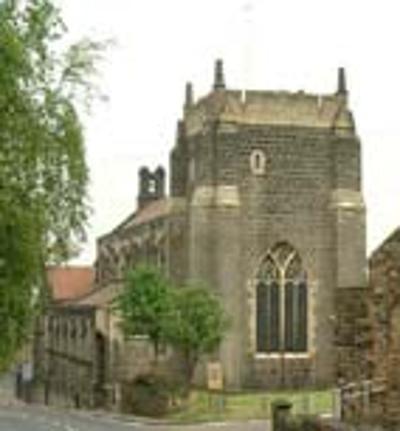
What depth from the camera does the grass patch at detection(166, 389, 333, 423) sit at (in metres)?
54.9

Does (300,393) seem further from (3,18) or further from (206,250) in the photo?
(3,18)

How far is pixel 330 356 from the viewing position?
215 ft

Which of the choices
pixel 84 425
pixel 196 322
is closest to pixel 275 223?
pixel 196 322

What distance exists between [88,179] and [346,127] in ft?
157

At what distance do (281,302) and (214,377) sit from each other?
4.98 m

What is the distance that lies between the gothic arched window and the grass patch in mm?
2764

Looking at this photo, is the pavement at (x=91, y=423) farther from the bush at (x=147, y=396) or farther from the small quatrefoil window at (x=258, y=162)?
the small quatrefoil window at (x=258, y=162)

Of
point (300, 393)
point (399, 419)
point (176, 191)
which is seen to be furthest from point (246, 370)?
point (399, 419)

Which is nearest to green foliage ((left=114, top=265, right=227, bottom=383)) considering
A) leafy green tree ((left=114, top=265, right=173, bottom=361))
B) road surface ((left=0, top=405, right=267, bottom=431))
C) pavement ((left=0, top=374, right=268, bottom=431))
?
leafy green tree ((left=114, top=265, right=173, bottom=361))

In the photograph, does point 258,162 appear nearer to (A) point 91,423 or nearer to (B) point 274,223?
(B) point 274,223

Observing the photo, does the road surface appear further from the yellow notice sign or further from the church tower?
the church tower

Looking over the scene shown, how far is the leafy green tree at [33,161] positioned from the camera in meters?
17.6

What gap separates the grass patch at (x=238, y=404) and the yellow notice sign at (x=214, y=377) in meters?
0.61

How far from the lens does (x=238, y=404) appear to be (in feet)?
194
